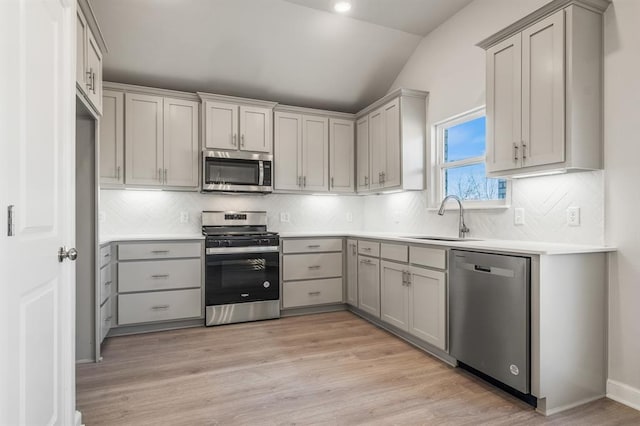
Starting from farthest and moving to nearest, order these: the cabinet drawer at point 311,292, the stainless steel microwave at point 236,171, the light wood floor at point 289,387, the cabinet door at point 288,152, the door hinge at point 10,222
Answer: the cabinet door at point 288,152, the cabinet drawer at point 311,292, the stainless steel microwave at point 236,171, the light wood floor at point 289,387, the door hinge at point 10,222

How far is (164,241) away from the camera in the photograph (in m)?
3.66

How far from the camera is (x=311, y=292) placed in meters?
4.24

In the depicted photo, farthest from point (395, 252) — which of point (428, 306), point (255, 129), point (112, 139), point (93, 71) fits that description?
point (112, 139)

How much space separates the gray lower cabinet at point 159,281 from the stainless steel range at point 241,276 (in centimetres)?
12

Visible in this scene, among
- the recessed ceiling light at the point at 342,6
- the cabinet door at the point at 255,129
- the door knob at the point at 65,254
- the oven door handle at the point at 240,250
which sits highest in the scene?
the recessed ceiling light at the point at 342,6

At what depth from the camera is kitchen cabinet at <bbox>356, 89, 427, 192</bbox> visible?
389cm

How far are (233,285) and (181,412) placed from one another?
179 centimetres

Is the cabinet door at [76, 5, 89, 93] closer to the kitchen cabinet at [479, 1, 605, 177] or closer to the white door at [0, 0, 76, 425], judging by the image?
the white door at [0, 0, 76, 425]

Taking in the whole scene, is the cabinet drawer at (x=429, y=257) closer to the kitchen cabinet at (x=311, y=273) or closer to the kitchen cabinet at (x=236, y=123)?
the kitchen cabinet at (x=311, y=273)

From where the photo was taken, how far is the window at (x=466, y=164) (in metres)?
3.30

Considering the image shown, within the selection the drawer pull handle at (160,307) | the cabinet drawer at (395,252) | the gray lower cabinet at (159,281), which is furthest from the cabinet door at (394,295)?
the drawer pull handle at (160,307)

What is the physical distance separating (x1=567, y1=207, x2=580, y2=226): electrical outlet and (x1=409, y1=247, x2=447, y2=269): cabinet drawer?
84 centimetres

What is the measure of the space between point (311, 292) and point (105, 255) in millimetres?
2079

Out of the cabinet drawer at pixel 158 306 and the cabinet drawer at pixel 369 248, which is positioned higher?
the cabinet drawer at pixel 369 248
